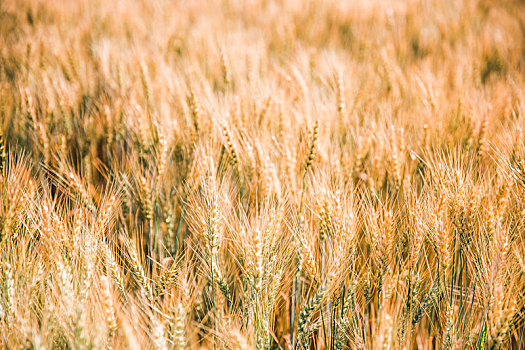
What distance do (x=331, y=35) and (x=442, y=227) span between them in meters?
2.83

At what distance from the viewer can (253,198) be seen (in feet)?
4.12

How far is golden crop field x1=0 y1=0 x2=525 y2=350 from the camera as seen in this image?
35.0 inches

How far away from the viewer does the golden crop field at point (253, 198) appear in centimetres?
89

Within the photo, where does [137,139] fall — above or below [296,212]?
above

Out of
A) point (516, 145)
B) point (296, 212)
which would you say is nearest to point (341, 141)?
point (296, 212)

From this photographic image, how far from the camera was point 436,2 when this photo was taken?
4.02 m

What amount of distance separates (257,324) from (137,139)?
990 millimetres

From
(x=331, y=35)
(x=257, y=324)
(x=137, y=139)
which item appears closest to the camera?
(x=257, y=324)

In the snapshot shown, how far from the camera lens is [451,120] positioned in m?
1.62

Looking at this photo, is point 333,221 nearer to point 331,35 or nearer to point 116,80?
point 116,80

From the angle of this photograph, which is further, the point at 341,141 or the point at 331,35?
the point at 331,35

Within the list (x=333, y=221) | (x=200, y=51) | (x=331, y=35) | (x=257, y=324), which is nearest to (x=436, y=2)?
(x=331, y=35)

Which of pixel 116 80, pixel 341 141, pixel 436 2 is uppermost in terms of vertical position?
pixel 436 2

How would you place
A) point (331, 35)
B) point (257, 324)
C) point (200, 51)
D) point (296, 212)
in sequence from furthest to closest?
point (331, 35) → point (200, 51) → point (296, 212) → point (257, 324)
